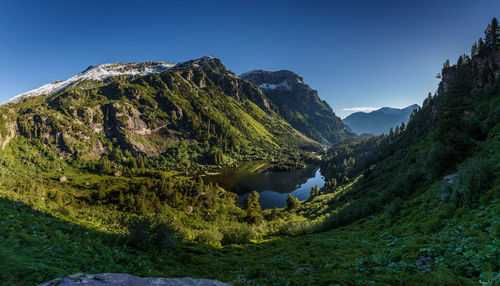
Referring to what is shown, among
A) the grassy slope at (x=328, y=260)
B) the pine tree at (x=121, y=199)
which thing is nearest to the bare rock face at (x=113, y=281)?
the grassy slope at (x=328, y=260)

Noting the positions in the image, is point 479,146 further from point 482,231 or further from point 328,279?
point 328,279

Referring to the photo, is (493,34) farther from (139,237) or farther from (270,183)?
(270,183)

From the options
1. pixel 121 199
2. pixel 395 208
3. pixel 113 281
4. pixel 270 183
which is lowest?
pixel 270 183

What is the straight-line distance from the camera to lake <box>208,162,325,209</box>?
124738 mm

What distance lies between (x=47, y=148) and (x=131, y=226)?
882ft

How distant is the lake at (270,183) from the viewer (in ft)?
409

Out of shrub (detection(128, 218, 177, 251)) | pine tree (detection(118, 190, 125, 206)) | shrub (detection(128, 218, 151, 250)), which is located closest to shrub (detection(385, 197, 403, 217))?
shrub (detection(128, 218, 177, 251))

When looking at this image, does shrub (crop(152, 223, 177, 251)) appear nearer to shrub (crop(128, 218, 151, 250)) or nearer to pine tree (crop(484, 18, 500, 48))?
shrub (crop(128, 218, 151, 250))

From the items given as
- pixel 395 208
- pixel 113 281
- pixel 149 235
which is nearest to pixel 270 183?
pixel 395 208

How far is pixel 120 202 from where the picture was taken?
67438mm

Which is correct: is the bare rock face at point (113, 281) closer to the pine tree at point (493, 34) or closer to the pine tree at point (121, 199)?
the pine tree at point (121, 199)

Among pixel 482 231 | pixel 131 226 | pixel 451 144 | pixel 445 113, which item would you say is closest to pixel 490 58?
pixel 445 113

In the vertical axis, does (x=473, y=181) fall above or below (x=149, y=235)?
above

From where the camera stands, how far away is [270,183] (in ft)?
515
